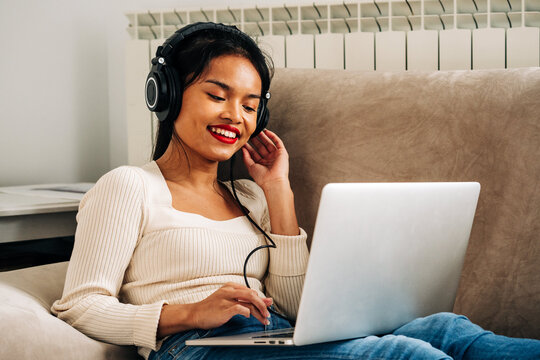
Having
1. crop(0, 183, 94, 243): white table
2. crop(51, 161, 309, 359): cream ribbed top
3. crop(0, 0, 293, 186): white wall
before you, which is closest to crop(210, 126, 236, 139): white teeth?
crop(51, 161, 309, 359): cream ribbed top

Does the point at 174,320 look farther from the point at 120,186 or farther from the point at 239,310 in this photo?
the point at 120,186

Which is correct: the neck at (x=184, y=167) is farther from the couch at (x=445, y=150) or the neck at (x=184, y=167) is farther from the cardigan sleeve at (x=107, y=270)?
the couch at (x=445, y=150)

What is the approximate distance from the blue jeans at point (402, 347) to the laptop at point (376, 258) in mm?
23

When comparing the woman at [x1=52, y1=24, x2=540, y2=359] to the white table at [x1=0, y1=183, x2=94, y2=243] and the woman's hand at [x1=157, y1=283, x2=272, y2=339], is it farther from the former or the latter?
the white table at [x1=0, y1=183, x2=94, y2=243]

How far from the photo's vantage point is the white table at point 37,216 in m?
1.33

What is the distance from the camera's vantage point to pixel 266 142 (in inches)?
48.4

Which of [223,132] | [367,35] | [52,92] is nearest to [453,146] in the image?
[223,132]

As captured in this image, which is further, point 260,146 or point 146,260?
point 260,146

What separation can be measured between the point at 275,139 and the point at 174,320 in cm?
49

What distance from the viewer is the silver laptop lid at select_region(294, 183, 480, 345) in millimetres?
716

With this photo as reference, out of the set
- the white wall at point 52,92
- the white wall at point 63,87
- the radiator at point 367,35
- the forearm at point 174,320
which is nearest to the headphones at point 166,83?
the forearm at point 174,320

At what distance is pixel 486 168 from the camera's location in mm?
1142

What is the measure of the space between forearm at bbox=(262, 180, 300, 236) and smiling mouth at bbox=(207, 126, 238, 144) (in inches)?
5.8

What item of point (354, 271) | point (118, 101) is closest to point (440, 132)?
point (354, 271)
